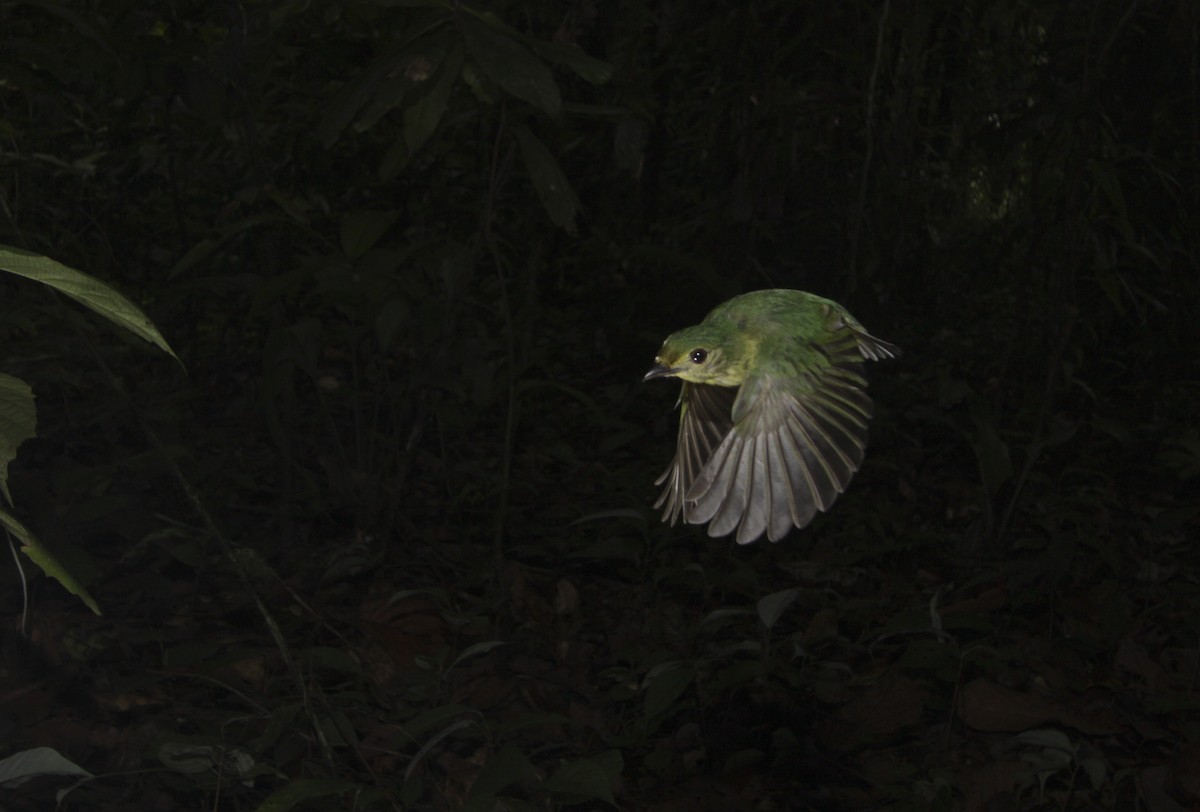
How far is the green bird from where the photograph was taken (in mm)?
637

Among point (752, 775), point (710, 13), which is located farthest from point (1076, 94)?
point (752, 775)

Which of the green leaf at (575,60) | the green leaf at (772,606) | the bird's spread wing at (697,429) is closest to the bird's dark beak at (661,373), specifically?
the bird's spread wing at (697,429)

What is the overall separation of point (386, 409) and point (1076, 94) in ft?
7.56

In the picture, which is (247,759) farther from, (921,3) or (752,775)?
(921,3)

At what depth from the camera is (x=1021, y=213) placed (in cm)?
428

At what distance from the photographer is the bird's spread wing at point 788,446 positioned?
24.4 inches

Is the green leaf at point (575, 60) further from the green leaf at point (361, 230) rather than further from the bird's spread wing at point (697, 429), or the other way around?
the green leaf at point (361, 230)

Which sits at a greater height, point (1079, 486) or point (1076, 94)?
point (1076, 94)

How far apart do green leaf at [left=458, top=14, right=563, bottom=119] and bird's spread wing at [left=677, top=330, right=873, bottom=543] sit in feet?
2.64

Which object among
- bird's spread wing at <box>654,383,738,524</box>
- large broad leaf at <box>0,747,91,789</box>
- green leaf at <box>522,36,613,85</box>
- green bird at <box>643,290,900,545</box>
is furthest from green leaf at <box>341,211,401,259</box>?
green bird at <box>643,290,900,545</box>

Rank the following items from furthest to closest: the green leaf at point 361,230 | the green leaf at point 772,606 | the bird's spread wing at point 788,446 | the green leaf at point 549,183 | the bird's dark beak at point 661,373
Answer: the green leaf at point 361,230 → the green leaf at point 772,606 → the green leaf at point 549,183 → the bird's dark beak at point 661,373 → the bird's spread wing at point 788,446

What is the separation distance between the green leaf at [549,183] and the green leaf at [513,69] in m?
0.36

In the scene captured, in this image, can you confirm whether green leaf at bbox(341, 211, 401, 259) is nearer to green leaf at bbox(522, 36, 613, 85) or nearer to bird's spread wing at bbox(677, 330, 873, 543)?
green leaf at bbox(522, 36, 613, 85)

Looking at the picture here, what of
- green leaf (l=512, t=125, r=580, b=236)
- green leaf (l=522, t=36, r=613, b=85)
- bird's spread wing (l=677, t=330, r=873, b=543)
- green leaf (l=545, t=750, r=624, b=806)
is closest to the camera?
bird's spread wing (l=677, t=330, r=873, b=543)
